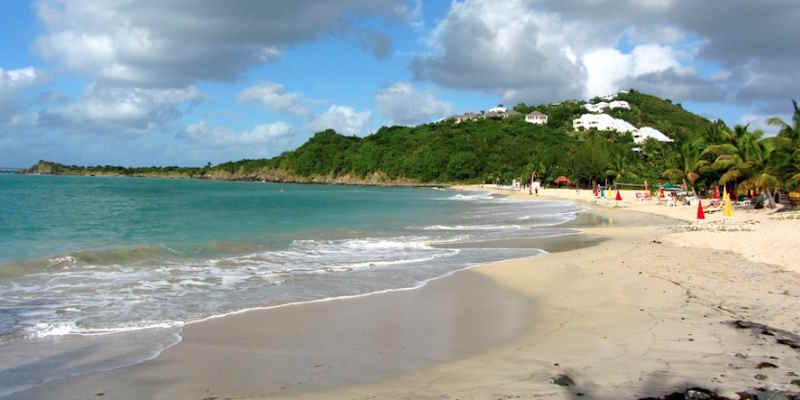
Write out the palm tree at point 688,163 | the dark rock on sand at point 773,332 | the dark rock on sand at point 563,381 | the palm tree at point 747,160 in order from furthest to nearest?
the palm tree at point 688,163, the palm tree at point 747,160, the dark rock on sand at point 773,332, the dark rock on sand at point 563,381

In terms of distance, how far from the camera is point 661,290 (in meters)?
9.28

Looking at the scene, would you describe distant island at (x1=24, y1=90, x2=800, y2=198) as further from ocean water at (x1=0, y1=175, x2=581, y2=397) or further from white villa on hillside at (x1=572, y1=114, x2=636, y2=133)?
ocean water at (x1=0, y1=175, x2=581, y2=397)

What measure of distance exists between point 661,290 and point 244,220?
23480 mm

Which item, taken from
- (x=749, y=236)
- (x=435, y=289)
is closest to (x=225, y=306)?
(x=435, y=289)

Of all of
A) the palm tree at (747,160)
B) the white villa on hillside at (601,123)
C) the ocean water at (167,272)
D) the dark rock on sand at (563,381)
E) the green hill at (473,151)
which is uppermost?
the white villa on hillside at (601,123)

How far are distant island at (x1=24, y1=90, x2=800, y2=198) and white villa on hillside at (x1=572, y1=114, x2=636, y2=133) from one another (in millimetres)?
298

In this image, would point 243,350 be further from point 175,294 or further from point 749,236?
point 749,236

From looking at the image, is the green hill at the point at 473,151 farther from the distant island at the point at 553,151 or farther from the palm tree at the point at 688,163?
the palm tree at the point at 688,163

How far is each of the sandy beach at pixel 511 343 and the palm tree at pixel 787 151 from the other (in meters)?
15.5

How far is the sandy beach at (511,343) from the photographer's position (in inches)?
199

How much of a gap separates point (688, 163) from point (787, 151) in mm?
14119

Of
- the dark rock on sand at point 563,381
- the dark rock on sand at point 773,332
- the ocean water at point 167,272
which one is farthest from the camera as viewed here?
the ocean water at point 167,272

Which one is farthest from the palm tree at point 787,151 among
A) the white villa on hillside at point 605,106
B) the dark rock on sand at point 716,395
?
the white villa on hillside at point 605,106

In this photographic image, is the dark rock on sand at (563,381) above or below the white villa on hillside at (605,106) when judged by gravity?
below
